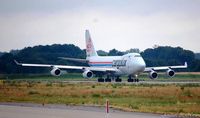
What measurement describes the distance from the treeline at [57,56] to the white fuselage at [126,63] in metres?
34.0

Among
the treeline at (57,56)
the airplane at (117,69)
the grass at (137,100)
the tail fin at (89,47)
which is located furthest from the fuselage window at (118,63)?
the treeline at (57,56)

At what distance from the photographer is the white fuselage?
7850cm

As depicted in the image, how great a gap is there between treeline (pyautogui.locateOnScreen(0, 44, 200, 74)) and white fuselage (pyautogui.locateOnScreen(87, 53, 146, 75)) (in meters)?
34.0

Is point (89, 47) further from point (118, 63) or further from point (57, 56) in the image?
point (57, 56)

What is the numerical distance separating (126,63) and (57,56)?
5915 centimetres

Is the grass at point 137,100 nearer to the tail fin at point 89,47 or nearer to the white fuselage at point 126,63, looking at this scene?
the white fuselage at point 126,63

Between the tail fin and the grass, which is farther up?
the tail fin

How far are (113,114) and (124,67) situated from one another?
5163 cm

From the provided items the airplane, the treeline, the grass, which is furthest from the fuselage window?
the treeline

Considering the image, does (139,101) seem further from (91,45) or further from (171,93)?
(91,45)

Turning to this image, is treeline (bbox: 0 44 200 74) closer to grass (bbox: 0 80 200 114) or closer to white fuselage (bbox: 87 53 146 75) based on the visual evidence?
white fuselage (bbox: 87 53 146 75)

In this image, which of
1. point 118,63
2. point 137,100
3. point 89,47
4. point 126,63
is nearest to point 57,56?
point 89,47

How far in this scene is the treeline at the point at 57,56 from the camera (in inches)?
4808

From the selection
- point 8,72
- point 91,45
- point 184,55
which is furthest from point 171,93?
point 184,55
